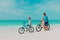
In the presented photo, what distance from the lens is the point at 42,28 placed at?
Result: 9.27 metres

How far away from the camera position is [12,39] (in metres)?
7.00

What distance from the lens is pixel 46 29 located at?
921cm

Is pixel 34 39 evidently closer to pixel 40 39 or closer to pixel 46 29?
pixel 40 39

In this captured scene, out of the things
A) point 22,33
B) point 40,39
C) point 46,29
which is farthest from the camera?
point 46,29

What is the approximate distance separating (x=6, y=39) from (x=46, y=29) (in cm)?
278

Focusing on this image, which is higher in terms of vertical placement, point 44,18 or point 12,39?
point 44,18

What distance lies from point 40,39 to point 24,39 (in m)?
0.58

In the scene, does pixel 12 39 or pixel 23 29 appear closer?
pixel 12 39

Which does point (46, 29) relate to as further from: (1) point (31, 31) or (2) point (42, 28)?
(1) point (31, 31)

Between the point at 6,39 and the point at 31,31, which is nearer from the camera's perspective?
the point at 6,39

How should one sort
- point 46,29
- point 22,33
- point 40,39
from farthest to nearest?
point 46,29
point 22,33
point 40,39

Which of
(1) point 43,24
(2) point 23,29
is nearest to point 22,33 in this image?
(2) point 23,29

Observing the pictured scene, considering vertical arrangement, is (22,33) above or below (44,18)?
below

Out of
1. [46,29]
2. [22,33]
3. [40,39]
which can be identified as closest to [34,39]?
[40,39]
